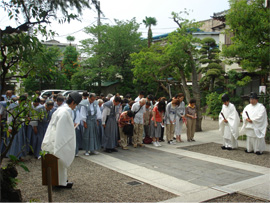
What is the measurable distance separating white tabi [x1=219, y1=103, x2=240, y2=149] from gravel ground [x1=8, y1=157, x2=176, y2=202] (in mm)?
4793

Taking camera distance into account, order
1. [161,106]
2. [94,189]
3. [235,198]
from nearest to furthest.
A: 1. [235,198]
2. [94,189]
3. [161,106]

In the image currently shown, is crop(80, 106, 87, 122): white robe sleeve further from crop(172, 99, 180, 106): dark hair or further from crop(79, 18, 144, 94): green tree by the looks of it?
crop(79, 18, 144, 94): green tree

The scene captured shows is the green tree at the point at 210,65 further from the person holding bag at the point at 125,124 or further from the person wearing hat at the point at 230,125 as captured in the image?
the person holding bag at the point at 125,124

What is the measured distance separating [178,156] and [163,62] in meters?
5.66

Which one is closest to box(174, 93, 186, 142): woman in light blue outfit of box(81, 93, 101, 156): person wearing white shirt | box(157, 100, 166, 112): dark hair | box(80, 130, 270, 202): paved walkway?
box(157, 100, 166, 112): dark hair

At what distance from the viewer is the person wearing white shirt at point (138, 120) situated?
377 inches

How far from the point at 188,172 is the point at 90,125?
10.9ft

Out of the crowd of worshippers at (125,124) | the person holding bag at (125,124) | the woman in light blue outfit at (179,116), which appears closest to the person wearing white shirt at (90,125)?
the crowd of worshippers at (125,124)

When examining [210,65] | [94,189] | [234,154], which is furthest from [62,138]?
[210,65]

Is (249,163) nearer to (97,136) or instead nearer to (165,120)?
(165,120)

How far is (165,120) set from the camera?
1033 centimetres

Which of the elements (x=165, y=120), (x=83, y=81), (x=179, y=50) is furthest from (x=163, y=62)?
(x=83, y=81)

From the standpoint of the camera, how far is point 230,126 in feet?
30.8

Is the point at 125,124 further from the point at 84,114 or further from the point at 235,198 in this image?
the point at 235,198
